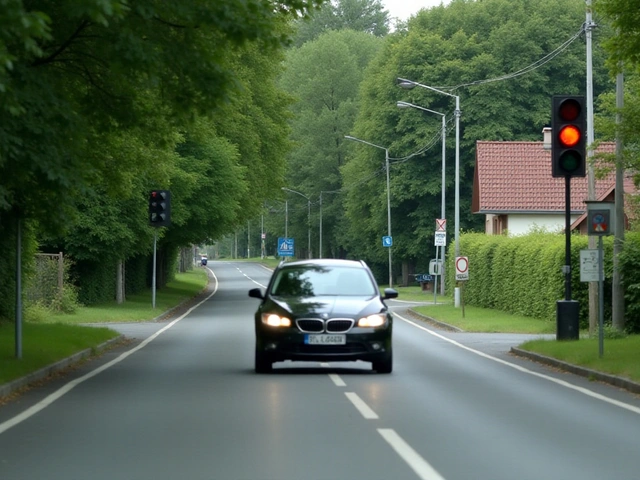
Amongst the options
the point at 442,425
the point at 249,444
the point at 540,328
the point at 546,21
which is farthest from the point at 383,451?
the point at 546,21

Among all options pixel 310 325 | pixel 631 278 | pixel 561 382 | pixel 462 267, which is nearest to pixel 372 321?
pixel 310 325

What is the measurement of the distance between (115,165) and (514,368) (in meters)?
7.89

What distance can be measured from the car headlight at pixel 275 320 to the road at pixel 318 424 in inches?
31.1

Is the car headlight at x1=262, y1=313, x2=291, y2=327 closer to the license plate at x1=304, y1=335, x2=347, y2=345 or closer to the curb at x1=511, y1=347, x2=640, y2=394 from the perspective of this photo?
the license plate at x1=304, y1=335, x2=347, y2=345

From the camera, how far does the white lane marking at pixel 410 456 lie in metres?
9.50

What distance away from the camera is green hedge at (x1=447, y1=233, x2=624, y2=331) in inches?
1136

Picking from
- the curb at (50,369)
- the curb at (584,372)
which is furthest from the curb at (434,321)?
the curb at (50,369)

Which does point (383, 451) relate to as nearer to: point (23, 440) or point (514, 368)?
point (23, 440)

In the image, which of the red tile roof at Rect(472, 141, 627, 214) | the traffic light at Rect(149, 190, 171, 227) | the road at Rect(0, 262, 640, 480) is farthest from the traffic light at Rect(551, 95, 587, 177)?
the red tile roof at Rect(472, 141, 627, 214)

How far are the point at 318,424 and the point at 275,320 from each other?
599cm

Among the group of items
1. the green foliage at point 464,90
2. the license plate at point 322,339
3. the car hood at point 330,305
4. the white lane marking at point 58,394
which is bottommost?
the white lane marking at point 58,394

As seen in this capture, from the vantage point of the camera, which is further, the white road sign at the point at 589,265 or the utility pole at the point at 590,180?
the utility pole at the point at 590,180

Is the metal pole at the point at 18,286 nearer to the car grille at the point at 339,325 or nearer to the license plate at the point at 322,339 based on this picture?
the license plate at the point at 322,339

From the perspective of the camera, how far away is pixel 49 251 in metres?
49.2
